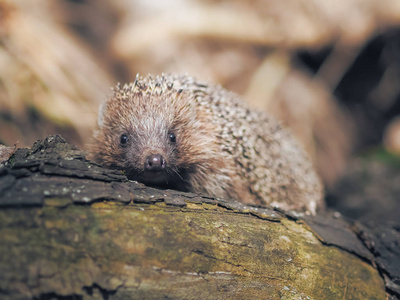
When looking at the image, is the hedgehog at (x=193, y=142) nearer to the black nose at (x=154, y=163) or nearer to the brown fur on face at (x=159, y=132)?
the brown fur on face at (x=159, y=132)

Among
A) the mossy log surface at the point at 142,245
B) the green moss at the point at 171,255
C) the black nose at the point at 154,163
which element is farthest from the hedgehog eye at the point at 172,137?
the green moss at the point at 171,255

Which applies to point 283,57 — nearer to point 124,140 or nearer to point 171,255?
point 124,140

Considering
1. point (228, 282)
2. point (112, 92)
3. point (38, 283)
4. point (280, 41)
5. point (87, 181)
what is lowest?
point (228, 282)

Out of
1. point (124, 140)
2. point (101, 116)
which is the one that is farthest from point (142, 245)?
point (101, 116)

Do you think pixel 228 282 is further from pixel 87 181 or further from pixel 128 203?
pixel 87 181

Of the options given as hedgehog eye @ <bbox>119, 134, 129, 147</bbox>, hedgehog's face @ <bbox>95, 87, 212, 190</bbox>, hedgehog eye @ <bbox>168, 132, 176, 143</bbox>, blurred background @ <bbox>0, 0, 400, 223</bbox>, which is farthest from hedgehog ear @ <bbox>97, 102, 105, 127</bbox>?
blurred background @ <bbox>0, 0, 400, 223</bbox>

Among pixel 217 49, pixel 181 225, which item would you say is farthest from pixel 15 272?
pixel 217 49
